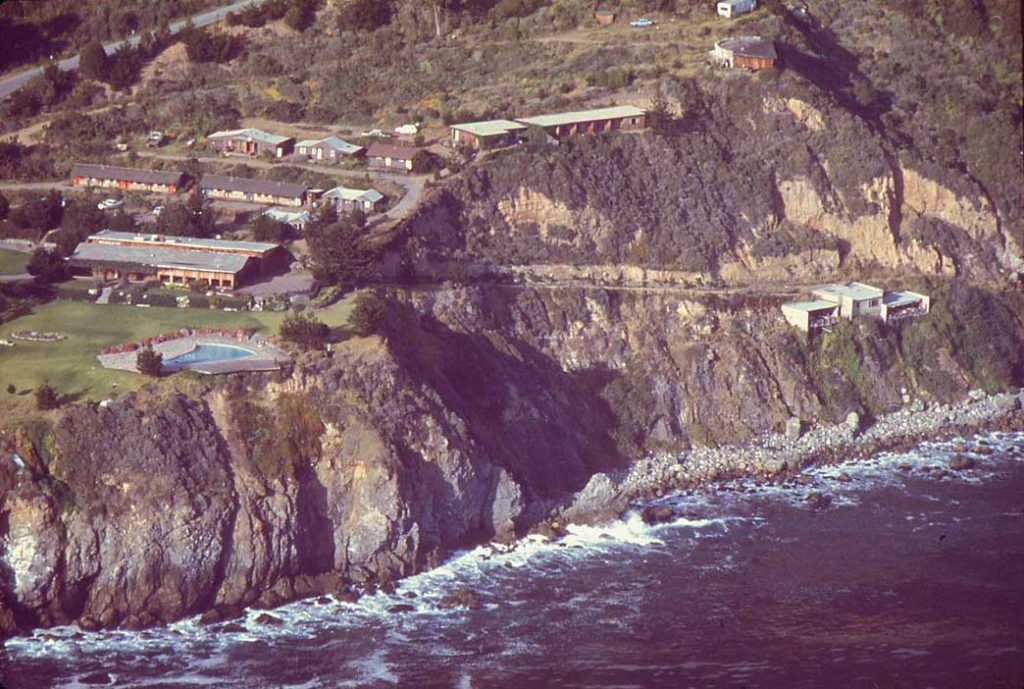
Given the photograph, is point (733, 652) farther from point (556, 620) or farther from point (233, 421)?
point (233, 421)

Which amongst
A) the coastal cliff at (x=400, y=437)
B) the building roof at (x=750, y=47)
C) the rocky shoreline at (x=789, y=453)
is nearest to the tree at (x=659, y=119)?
the building roof at (x=750, y=47)

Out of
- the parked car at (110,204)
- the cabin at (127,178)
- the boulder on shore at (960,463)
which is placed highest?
the cabin at (127,178)

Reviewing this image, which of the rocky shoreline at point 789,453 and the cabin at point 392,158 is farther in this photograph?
the cabin at point 392,158

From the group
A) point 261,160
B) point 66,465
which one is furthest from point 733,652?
point 261,160

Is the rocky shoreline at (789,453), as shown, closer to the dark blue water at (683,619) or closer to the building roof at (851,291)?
the dark blue water at (683,619)

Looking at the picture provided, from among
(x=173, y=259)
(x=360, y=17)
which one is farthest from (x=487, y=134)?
(x=360, y=17)

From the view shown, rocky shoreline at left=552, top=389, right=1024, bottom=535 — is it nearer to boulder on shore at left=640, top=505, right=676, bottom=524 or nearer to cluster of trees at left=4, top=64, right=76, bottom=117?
boulder on shore at left=640, top=505, right=676, bottom=524
